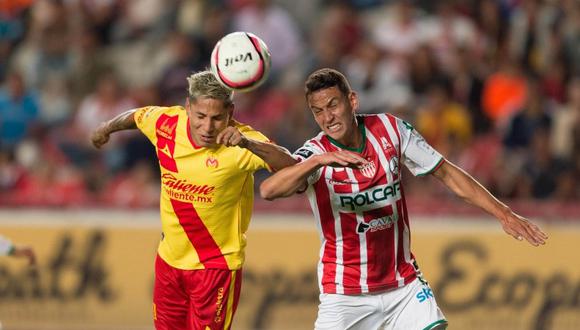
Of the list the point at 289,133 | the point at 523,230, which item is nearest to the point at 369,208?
the point at 523,230

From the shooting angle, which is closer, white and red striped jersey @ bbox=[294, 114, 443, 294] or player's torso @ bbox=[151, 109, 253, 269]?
white and red striped jersey @ bbox=[294, 114, 443, 294]

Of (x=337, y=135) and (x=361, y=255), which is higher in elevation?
(x=337, y=135)

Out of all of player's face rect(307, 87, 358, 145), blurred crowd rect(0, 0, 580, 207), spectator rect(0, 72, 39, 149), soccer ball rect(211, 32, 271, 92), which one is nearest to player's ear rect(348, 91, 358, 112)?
player's face rect(307, 87, 358, 145)

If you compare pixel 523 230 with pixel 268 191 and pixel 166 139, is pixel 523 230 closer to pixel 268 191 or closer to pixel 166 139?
pixel 268 191

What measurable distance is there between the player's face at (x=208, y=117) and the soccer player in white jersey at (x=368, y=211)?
0.54 metres

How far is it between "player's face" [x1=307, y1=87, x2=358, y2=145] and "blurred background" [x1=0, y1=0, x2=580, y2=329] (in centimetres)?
500

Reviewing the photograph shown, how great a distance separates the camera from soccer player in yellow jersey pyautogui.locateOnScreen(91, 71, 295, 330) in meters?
7.88

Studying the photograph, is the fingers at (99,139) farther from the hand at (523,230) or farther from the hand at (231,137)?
the hand at (523,230)

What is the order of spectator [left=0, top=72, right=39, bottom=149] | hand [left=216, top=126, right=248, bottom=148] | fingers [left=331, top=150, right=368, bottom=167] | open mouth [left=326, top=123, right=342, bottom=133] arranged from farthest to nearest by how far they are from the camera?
spectator [left=0, top=72, right=39, bottom=149] < open mouth [left=326, top=123, right=342, bottom=133] < hand [left=216, top=126, right=248, bottom=148] < fingers [left=331, top=150, right=368, bottom=167]

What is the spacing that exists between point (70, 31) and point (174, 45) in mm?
1813

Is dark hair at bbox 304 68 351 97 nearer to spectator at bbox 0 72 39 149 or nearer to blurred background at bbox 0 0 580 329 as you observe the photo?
blurred background at bbox 0 0 580 329

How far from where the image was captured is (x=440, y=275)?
12.6 meters

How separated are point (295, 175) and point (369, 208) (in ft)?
3.00

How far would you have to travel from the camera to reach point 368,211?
7.79 meters
